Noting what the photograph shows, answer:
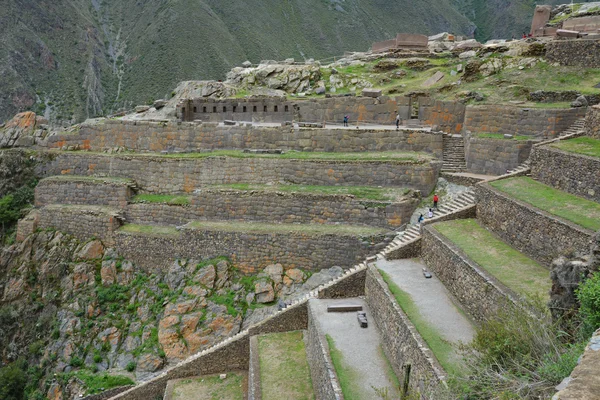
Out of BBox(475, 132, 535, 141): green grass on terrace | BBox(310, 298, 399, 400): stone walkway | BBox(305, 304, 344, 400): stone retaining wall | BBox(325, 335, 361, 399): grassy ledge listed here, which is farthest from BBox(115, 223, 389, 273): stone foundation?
BBox(475, 132, 535, 141): green grass on terrace

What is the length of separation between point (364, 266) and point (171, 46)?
56.0 m

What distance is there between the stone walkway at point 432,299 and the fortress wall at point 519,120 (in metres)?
7.54

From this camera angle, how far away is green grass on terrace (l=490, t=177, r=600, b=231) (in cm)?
1062

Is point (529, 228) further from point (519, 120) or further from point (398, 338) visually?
point (519, 120)

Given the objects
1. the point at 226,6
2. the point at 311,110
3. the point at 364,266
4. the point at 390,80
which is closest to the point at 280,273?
the point at 364,266

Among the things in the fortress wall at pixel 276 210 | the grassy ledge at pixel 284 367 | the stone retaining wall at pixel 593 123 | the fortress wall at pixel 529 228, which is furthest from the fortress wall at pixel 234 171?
the grassy ledge at pixel 284 367

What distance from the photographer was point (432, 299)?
11.6 metres

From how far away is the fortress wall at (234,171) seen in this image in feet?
60.5

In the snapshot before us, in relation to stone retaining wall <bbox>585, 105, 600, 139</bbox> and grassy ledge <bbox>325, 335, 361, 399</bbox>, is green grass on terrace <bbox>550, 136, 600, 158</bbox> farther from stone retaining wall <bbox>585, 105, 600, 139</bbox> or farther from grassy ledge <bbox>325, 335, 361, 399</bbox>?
grassy ledge <bbox>325, 335, 361, 399</bbox>

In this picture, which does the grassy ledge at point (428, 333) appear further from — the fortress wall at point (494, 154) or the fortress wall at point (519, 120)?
the fortress wall at point (519, 120)

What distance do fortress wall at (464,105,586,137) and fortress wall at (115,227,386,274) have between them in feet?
21.7

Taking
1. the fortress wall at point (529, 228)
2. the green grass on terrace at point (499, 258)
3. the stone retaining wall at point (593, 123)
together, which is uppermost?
the stone retaining wall at point (593, 123)

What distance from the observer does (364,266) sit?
1466cm

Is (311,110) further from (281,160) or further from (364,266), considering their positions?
(364,266)
